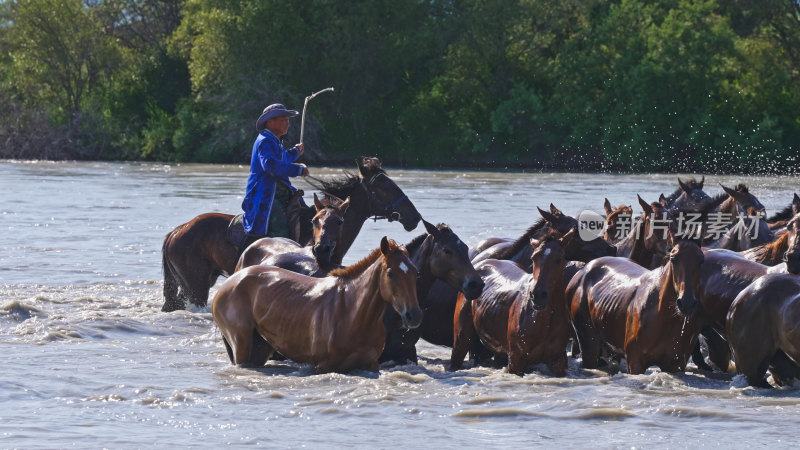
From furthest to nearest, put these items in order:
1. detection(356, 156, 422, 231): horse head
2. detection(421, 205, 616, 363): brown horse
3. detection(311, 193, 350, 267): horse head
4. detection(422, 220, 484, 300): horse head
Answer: detection(356, 156, 422, 231): horse head
detection(421, 205, 616, 363): brown horse
detection(311, 193, 350, 267): horse head
detection(422, 220, 484, 300): horse head

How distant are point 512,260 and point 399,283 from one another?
2807 mm

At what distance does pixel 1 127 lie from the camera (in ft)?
160

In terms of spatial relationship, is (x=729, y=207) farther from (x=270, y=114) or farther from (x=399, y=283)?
(x=399, y=283)

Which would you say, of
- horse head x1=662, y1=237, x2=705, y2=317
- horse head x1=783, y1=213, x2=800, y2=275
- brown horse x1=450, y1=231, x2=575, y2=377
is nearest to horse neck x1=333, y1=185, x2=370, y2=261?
brown horse x1=450, y1=231, x2=575, y2=377

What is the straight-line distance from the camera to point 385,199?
427 inches

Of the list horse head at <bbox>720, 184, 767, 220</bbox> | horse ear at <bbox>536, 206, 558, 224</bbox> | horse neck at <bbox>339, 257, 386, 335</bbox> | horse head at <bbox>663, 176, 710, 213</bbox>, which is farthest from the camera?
horse head at <bbox>663, 176, 710, 213</bbox>

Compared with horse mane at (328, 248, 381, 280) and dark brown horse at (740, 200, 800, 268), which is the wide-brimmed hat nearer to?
horse mane at (328, 248, 381, 280)

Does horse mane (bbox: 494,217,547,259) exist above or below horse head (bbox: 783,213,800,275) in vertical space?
below

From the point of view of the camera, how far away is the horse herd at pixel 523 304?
802 cm

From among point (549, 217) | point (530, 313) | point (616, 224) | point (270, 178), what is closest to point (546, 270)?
point (530, 313)

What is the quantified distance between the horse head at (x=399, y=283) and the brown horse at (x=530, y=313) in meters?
0.87

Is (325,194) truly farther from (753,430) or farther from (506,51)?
(506,51)

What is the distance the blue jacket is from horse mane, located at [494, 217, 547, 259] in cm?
186

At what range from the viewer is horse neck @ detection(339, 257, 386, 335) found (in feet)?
26.2
